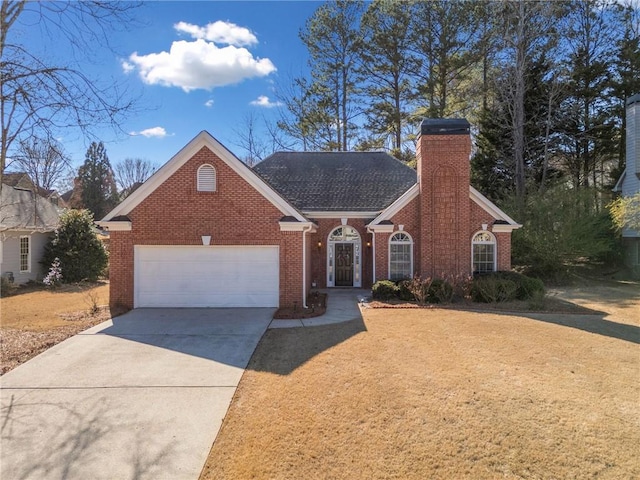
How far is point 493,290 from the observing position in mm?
12125

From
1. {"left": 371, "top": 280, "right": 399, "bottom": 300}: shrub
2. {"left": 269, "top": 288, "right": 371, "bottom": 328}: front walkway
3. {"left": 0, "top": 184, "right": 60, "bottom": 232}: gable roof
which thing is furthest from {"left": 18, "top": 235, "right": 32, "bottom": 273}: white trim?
{"left": 371, "top": 280, "right": 399, "bottom": 300}: shrub

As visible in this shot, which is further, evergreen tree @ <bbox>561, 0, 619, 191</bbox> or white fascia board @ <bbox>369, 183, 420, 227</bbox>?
evergreen tree @ <bbox>561, 0, 619, 191</bbox>

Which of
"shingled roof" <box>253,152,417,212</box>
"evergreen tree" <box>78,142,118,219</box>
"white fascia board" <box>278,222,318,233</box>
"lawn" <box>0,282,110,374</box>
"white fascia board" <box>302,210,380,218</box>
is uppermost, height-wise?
"evergreen tree" <box>78,142,118,219</box>

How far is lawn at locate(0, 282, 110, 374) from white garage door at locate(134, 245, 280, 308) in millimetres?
1610

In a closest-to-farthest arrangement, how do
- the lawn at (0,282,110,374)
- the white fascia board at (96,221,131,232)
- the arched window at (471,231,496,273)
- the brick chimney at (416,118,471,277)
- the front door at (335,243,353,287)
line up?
the lawn at (0,282,110,374) → the white fascia board at (96,221,131,232) → the brick chimney at (416,118,471,277) → the arched window at (471,231,496,273) → the front door at (335,243,353,287)

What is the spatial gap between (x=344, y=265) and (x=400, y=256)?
2.87 metres

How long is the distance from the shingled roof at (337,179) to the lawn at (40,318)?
829 centimetres

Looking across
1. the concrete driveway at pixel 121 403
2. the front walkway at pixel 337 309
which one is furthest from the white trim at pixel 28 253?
the front walkway at pixel 337 309

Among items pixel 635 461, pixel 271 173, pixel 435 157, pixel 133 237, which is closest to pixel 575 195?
pixel 435 157

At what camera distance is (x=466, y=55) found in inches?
979

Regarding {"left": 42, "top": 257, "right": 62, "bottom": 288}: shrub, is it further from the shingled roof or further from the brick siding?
the shingled roof

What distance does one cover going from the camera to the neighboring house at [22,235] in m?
16.5

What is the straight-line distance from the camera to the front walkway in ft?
31.4

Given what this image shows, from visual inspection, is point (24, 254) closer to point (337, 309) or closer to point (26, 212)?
point (26, 212)
